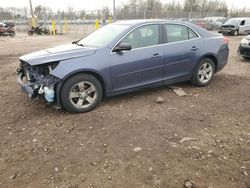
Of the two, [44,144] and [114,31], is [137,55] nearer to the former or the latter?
[114,31]

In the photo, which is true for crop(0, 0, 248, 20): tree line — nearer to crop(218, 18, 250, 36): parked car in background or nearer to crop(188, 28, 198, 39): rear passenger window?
crop(218, 18, 250, 36): parked car in background

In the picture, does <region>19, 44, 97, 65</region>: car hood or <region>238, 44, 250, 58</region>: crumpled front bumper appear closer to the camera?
<region>19, 44, 97, 65</region>: car hood

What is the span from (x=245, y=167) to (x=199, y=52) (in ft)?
10.7

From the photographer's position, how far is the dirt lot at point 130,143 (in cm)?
295

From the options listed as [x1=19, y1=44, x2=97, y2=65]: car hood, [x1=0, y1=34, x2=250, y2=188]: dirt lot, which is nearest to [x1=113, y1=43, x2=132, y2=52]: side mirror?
[x1=19, y1=44, x2=97, y2=65]: car hood

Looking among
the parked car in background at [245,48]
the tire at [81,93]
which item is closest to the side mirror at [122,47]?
the tire at [81,93]

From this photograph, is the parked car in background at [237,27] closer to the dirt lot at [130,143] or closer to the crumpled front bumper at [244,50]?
the crumpled front bumper at [244,50]

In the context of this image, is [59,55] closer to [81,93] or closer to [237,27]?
[81,93]

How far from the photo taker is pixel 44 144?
3.67 metres

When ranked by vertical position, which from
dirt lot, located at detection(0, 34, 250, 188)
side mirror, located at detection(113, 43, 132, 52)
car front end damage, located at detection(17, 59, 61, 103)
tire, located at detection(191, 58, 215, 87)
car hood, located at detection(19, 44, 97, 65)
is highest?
side mirror, located at detection(113, 43, 132, 52)

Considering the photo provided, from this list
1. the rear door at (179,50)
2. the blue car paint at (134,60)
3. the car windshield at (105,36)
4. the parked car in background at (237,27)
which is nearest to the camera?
the blue car paint at (134,60)

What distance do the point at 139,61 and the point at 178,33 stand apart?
130cm

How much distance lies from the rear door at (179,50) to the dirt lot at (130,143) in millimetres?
588

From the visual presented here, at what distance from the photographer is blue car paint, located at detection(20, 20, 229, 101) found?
4478 mm
